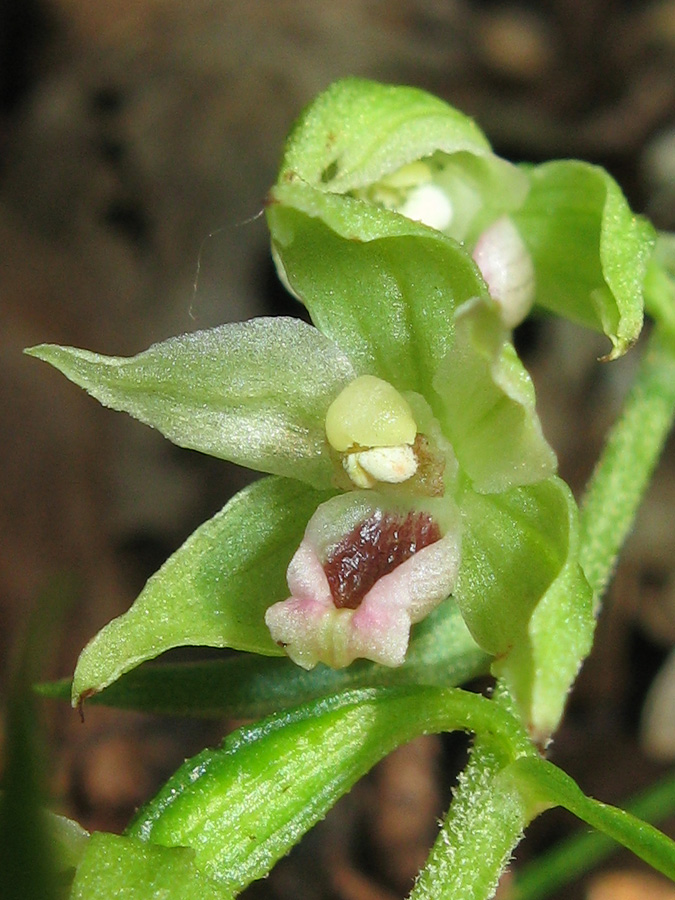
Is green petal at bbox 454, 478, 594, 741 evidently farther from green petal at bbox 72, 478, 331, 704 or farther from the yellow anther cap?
green petal at bbox 72, 478, 331, 704

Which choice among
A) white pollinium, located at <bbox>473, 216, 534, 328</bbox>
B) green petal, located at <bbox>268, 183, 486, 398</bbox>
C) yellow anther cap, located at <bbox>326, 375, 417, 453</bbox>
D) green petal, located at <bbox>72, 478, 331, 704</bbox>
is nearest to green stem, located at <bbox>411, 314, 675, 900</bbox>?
white pollinium, located at <bbox>473, 216, 534, 328</bbox>

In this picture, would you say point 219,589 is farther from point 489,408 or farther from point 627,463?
point 627,463

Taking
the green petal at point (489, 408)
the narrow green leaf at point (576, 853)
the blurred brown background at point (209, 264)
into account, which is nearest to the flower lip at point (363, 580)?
the green petal at point (489, 408)

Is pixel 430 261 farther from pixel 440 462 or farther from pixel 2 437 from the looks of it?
pixel 2 437

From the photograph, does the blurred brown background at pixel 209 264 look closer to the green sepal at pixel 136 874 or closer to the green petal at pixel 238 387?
the green petal at pixel 238 387

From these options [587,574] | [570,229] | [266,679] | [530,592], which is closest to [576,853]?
[587,574]

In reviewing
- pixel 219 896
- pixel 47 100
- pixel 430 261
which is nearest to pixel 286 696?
pixel 219 896

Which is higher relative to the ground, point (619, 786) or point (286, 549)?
point (286, 549)
